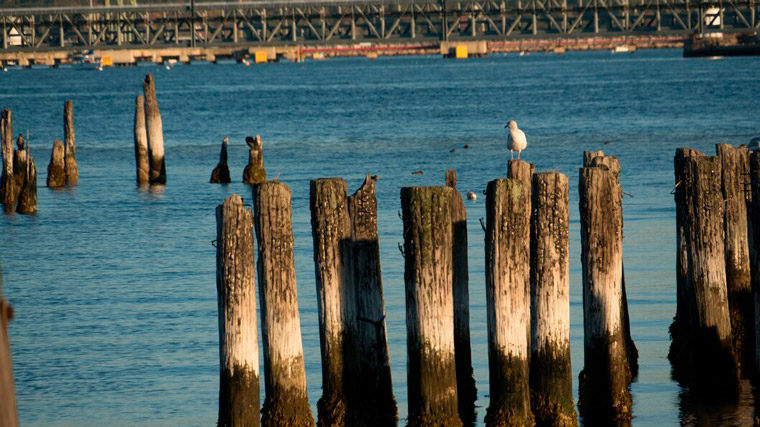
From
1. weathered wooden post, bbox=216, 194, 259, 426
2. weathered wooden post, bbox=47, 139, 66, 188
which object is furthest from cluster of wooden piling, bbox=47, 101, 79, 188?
weathered wooden post, bbox=216, 194, 259, 426

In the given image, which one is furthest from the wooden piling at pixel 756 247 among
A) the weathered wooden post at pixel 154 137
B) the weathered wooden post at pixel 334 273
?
the weathered wooden post at pixel 154 137

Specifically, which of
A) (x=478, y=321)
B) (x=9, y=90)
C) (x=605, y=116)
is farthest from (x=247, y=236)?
(x=9, y=90)

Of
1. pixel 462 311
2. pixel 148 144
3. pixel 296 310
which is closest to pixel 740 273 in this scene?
pixel 462 311

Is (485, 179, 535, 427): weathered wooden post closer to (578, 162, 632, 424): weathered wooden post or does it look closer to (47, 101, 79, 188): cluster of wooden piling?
(578, 162, 632, 424): weathered wooden post

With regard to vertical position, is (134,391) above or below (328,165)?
below

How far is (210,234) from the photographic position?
2217 centimetres

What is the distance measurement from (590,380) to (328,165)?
2632 centimetres

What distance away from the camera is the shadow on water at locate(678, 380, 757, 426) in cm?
1012

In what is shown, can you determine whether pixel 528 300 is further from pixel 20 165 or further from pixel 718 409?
pixel 20 165

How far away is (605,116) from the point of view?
185 ft

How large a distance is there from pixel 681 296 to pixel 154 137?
2064 centimetres

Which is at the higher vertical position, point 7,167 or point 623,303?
point 7,167

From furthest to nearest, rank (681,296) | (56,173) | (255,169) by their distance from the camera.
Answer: (56,173)
(255,169)
(681,296)

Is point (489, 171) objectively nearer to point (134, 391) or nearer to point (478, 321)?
point (478, 321)
